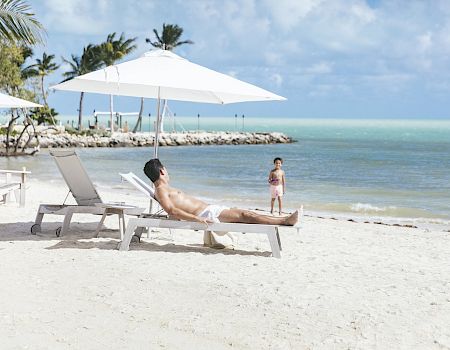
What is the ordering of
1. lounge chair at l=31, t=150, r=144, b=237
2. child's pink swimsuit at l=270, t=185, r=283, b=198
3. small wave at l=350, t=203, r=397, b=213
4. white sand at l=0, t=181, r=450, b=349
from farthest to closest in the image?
small wave at l=350, t=203, r=397, b=213, child's pink swimsuit at l=270, t=185, r=283, b=198, lounge chair at l=31, t=150, r=144, b=237, white sand at l=0, t=181, r=450, b=349

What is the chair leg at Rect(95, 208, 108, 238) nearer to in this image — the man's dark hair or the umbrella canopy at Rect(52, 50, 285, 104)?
the man's dark hair

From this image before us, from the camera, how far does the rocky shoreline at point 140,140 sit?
44469mm

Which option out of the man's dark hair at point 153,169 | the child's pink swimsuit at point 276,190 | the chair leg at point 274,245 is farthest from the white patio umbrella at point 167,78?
the child's pink swimsuit at point 276,190

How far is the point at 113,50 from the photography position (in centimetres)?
5709

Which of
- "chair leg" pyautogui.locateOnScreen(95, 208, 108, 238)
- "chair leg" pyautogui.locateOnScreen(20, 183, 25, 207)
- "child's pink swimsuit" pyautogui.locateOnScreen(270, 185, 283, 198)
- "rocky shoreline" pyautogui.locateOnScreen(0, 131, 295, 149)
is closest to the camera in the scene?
"chair leg" pyautogui.locateOnScreen(95, 208, 108, 238)

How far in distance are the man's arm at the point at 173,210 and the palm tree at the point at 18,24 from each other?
5854mm

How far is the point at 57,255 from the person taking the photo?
6.69 metres

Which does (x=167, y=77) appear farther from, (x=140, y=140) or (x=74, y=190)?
(x=140, y=140)

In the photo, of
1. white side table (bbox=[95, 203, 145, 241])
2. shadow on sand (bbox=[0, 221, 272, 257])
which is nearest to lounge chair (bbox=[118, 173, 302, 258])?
shadow on sand (bbox=[0, 221, 272, 257])

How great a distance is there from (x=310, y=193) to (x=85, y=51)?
132 ft

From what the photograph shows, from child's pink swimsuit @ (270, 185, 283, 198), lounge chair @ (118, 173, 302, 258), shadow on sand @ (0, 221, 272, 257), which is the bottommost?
shadow on sand @ (0, 221, 272, 257)

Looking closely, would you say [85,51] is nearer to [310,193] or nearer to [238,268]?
[310,193]

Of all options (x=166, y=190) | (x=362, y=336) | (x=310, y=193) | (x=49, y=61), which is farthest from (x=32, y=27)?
(x=49, y=61)

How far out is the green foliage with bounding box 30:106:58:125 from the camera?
48.2 meters
